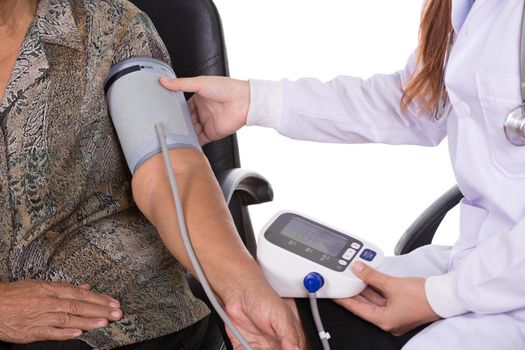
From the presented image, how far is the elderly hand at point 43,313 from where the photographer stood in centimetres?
144

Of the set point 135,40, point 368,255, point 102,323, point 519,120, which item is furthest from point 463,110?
point 102,323

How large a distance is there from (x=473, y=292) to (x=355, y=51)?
244cm

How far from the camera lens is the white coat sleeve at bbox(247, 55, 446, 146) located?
1684 millimetres

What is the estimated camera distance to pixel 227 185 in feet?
5.60

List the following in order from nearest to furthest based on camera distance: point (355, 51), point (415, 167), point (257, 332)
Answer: point (257, 332) → point (415, 167) → point (355, 51)

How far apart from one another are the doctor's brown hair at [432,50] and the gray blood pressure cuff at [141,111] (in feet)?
1.35

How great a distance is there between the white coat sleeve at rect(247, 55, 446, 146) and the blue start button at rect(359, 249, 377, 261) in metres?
0.34

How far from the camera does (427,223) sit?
1707mm

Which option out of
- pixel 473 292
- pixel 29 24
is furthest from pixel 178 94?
pixel 473 292

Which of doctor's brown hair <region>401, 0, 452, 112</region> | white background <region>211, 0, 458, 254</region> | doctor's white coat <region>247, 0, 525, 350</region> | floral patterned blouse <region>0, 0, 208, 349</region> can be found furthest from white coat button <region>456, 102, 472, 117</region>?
white background <region>211, 0, 458, 254</region>

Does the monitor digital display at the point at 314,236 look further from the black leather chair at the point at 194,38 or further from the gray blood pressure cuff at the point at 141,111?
the black leather chair at the point at 194,38

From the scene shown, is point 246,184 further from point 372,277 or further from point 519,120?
point 519,120

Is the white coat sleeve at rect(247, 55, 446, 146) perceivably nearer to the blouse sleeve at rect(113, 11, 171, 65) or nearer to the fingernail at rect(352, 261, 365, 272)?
the blouse sleeve at rect(113, 11, 171, 65)

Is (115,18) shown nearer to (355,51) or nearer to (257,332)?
(257,332)
